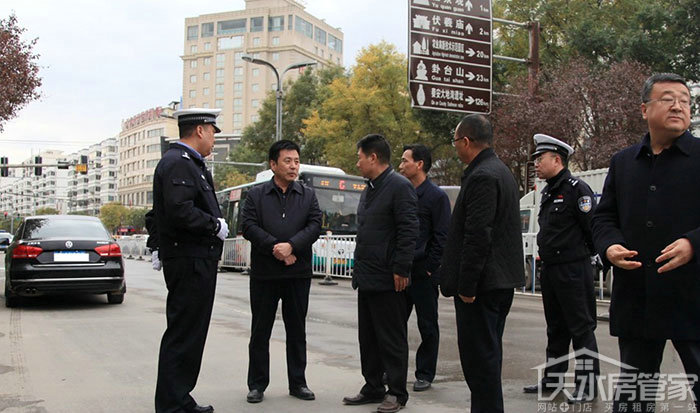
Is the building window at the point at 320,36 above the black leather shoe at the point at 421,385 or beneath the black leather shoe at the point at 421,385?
above

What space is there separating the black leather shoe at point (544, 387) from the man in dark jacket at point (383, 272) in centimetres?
111

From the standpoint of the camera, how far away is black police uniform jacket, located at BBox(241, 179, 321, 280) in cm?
521

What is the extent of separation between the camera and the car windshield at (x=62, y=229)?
10.6 m

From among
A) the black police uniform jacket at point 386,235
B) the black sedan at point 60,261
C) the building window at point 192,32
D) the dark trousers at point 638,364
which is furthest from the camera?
the building window at point 192,32

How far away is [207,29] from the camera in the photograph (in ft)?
374

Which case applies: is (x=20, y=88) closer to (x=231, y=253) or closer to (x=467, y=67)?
(x=231, y=253)

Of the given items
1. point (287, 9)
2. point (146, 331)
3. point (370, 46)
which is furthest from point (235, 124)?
point (146, 331)

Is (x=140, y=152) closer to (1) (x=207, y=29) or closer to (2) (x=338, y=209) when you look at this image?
(1) (x=207, y=29)

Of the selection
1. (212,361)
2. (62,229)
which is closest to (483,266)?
(212,361)

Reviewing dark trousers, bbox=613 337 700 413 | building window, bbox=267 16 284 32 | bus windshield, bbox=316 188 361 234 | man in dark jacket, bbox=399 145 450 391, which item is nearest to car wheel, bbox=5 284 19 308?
man in dark jacket, bbox=399 145 450 391

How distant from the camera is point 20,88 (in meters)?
16.9

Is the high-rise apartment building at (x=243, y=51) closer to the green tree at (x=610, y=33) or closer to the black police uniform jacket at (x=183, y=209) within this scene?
the green tree at (x=610, y=33)

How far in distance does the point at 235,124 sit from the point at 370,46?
249ft

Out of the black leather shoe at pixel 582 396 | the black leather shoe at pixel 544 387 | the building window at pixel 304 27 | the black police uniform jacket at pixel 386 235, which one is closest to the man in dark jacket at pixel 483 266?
the black police uniform jacket at pixel 386 235
